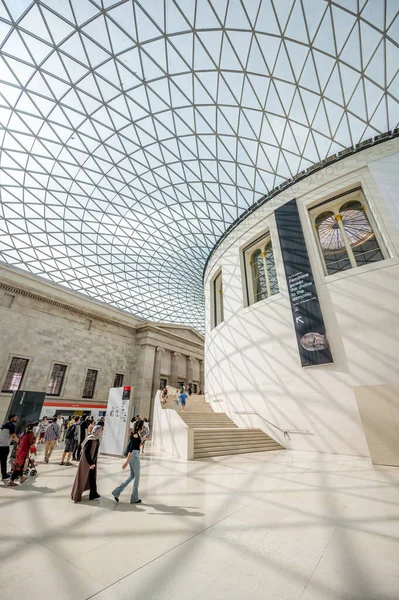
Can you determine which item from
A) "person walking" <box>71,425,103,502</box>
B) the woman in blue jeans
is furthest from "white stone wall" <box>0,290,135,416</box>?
the woman in blue jeans

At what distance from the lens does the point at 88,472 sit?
586 cm

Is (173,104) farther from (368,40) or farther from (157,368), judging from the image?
(157,368)

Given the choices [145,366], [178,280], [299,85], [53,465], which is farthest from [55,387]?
[299,85]

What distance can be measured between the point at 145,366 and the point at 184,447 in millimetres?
22459

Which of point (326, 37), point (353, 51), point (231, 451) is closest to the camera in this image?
point (231, 451)

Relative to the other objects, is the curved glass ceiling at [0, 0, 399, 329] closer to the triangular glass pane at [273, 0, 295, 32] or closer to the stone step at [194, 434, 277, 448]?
the triangular glass pane at [273, 0, 295, 32]

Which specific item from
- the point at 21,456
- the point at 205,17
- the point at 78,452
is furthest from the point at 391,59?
the point at 78,452

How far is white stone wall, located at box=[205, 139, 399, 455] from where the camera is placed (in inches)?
473

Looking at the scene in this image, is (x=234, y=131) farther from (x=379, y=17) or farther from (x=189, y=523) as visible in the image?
(x=189, y=523)

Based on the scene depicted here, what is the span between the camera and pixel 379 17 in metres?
11.4

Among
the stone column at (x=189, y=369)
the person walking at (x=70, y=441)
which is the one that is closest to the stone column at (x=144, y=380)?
the stone column at (x=189, y=369)

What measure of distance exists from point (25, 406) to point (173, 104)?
2508 cm

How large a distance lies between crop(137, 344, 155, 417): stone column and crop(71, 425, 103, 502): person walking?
2584cm

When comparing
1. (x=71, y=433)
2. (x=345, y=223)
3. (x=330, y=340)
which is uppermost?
(x=345, y=223)
